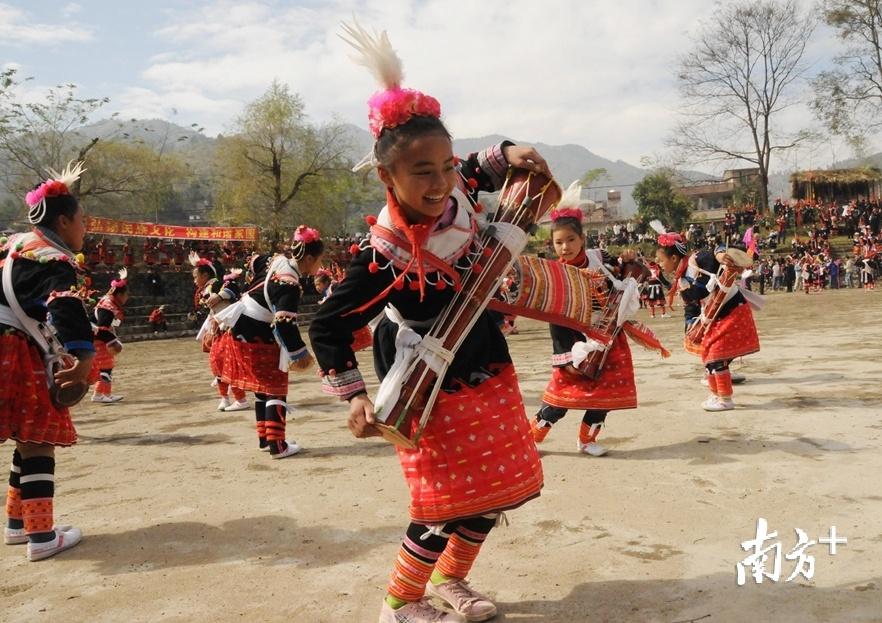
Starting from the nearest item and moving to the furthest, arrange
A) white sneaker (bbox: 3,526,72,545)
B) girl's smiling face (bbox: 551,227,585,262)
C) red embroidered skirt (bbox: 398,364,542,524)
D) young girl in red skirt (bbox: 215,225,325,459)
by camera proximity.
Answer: red embroidered skirt (bbox: 398,364,542,524)
white sneaker (bbox: 3,526,72,545)
girl's smiling face (bbox: 551,227,585,262)
young girl in red skirt (bbox: 215,225,325,459)

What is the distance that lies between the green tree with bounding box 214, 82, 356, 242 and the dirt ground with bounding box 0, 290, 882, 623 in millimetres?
36889

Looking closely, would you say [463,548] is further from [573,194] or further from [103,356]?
[103,356]

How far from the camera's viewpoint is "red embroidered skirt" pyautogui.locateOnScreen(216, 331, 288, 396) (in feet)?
20.0

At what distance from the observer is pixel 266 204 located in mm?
43344

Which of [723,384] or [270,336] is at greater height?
[270,336]

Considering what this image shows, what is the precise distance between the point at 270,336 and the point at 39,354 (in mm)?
2276

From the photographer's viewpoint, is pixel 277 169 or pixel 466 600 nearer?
pixel 466 600

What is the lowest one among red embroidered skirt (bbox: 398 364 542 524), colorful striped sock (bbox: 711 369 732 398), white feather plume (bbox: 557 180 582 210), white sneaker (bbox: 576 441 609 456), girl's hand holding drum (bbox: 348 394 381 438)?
white sneaker (bbox: 576 441 609 456)

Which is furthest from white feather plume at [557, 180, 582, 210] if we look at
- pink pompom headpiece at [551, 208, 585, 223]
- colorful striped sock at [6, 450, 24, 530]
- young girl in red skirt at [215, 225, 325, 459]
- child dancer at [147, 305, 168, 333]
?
child dancer at [147, 305, 168, 333]

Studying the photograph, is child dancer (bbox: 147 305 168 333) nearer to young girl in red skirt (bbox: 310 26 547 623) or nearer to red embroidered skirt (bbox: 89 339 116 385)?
red embroidered skirt (bbox: 89 339 116 385)

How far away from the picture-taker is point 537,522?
3838 mm

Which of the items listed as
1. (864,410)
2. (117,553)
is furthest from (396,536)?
(864,410)

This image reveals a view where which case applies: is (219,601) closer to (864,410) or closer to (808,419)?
(808,419)

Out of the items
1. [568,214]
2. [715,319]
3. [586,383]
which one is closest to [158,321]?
[715,319]
